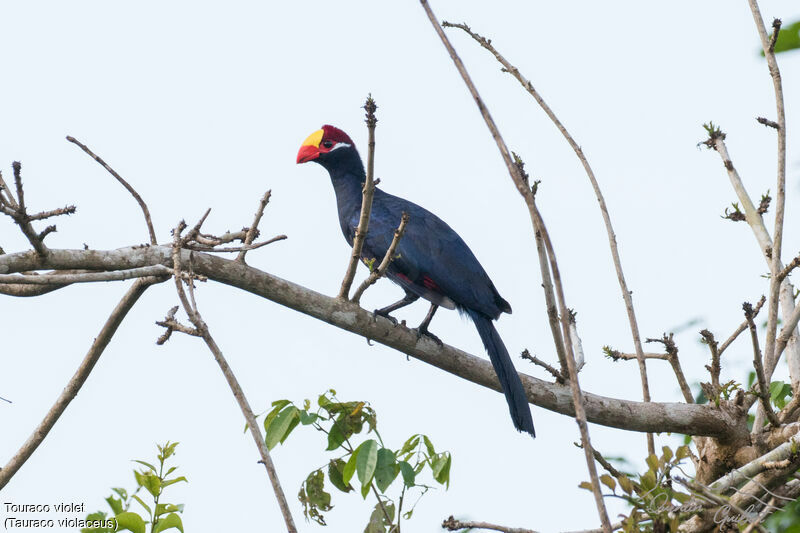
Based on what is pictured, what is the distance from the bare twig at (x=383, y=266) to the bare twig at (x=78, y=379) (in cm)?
79

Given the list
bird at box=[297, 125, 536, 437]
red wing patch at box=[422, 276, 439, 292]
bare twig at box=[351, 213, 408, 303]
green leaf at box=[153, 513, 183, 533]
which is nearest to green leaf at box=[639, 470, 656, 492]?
bare twig at box=[351, 213, 408, 303]

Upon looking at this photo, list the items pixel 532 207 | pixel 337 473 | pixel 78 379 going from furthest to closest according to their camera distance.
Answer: pixel 78 379
pixel 337 473
pixel 532 207

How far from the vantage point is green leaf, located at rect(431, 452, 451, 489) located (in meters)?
3.19

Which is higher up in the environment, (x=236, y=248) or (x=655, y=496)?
(x=236, y=248)

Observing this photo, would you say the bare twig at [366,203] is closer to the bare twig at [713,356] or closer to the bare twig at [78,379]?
the bare twig at [78,379]

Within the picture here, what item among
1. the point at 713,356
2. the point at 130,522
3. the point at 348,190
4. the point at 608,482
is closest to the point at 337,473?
the point at 130,522

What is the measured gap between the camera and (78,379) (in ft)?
12.0

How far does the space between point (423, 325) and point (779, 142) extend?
176cm

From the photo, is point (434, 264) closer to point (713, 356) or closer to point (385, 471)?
point (713, 356)

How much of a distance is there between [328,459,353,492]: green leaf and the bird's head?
9.71ft

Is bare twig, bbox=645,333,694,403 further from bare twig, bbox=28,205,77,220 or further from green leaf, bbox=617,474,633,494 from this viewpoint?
bare twig, bbox=28,205,77,220

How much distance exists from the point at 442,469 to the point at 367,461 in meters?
0.27

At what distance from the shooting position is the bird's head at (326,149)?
237 inches

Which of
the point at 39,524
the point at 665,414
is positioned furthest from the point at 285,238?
the point at 665,414
